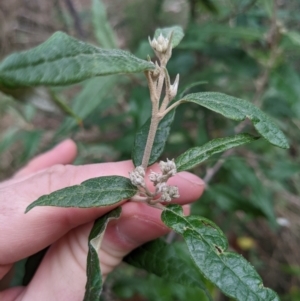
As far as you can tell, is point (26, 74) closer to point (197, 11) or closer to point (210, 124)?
point (197, 11)

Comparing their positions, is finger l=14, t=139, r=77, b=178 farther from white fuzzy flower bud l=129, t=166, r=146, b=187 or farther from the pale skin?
white fuzzy flower bud l=129, t=166, r=146, b=187

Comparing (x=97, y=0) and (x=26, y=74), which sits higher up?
(x=26, y=74)

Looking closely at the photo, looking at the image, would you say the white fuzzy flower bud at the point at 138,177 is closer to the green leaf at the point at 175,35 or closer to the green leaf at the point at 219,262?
the green leaf at the point at 219,262

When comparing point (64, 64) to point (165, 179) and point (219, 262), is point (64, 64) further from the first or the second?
point (219, 262)

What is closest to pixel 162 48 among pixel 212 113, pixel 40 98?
pixel 40 98

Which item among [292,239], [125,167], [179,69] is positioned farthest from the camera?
[292,239]

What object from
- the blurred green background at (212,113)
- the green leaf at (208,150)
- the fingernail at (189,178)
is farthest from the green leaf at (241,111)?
the blurred green background at (212,113)

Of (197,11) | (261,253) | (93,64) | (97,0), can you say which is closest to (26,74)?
(93,64)
